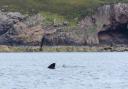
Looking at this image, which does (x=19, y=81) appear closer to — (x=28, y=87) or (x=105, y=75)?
(x=28, y=87)

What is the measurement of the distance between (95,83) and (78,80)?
13.2 feet

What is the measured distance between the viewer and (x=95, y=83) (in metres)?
68.8

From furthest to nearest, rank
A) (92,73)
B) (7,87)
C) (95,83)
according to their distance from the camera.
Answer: (92,73) < (95,83) < (7,87)

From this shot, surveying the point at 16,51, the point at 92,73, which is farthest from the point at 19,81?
the point at 16,51

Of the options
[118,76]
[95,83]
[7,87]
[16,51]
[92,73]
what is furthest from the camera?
[16,51]

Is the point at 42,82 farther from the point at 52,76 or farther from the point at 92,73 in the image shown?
the point at 92,73

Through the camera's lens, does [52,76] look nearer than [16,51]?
Yes

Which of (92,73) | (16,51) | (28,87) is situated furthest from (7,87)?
(16,51)

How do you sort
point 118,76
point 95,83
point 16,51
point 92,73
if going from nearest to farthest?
1. point 95,83
2. point 118,76
3. point 92,73
4. point 16,51

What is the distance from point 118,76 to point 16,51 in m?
120

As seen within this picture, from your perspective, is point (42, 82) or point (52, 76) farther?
point (52, 76)

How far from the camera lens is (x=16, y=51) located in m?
196

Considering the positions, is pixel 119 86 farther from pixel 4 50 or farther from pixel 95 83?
pixel 4 50

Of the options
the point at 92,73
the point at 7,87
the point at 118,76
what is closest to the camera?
the point at 7,87
